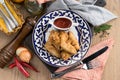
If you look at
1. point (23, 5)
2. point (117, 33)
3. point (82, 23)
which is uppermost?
point (23, 5)

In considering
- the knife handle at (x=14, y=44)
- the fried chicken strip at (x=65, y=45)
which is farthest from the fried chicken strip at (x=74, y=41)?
the knife handle at (x=14, y=44)

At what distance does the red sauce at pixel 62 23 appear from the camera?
105 cm

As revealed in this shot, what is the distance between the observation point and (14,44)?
41.8 inches

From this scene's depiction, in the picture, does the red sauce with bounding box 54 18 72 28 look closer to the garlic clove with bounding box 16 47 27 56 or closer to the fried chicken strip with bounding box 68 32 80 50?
the fried chicken strip with bounding box 68 32 80 50

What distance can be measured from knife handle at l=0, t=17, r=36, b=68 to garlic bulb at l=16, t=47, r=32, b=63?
0.02 m

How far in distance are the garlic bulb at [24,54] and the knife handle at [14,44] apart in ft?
0.07

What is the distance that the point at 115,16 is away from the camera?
1.15 metres

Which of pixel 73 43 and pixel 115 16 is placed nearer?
pixel 73 43

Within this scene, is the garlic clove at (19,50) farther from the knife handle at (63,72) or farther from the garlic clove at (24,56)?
the knife handle at (63,72)

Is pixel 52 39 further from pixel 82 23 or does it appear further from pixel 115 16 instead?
pixel 115 16

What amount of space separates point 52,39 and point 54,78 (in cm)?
13

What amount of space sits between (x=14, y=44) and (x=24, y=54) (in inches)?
2.1

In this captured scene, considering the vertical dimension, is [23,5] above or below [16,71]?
above

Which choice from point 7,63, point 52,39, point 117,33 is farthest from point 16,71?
point 117,33
